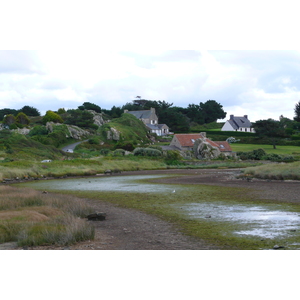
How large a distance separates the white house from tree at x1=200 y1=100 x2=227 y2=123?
1719 centimetres

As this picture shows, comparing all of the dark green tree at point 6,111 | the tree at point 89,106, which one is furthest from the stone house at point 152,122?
the dark green tree at point 6,111

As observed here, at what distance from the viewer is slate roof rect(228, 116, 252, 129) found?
441 ft

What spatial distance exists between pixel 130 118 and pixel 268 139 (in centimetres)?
3654

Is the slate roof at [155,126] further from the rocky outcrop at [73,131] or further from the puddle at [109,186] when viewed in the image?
the puddle at [109,186]

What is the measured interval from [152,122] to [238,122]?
2836 centimetres

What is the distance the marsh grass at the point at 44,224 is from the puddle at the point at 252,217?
15.3ft

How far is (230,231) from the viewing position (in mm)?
13203

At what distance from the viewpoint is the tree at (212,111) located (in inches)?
6112

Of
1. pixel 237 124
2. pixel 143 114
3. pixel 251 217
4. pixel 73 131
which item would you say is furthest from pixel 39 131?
pixel 251 217

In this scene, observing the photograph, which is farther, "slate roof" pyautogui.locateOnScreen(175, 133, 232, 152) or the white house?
the white house

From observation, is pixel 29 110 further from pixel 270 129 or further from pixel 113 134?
pixel 270 129

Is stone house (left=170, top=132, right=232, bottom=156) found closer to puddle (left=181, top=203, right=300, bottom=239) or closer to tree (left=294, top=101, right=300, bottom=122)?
tree (left=294, top=101, right=300, bottom=122)

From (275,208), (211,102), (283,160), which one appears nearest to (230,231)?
(275,208)

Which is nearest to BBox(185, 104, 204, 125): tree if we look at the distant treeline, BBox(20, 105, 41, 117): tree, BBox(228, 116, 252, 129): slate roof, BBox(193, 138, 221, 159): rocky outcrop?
the distant treeline
